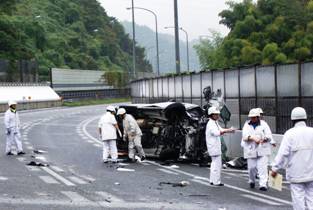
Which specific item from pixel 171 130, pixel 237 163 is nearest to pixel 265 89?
pixel 237 163

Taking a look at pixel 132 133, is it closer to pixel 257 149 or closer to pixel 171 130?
pixel 171 130

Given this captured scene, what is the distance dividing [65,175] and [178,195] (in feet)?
14.0

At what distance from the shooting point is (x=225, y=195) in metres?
12.9

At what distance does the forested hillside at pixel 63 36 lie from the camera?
82.7 metres

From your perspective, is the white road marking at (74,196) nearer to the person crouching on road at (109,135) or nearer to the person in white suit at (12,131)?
the person crouching on road at (109,135)

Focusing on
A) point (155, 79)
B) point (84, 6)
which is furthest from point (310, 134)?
point (84, 6)

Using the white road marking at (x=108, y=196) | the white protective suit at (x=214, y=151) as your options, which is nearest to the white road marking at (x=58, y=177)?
the white road marking at (x=108, y=196)

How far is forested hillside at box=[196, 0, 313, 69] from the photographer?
3684cm

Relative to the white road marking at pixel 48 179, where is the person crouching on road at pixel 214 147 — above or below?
above

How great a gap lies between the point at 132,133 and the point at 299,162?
440 inches

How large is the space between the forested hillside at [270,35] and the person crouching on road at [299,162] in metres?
27.2

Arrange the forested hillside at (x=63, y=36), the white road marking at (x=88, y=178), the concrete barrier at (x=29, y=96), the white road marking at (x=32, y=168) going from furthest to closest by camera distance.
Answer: the forested hillside at (x=63, y=36), the concrete barrier at (x=29, y=96), the white road marking at (x=32, y=168), the white road marking at (x=88, y=178)

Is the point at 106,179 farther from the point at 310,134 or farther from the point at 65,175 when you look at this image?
the point at 310,134

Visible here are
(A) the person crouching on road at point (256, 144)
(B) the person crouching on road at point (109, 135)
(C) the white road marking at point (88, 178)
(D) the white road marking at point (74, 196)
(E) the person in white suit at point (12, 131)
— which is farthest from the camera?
(E) the person in white suit at point (12, 131)
